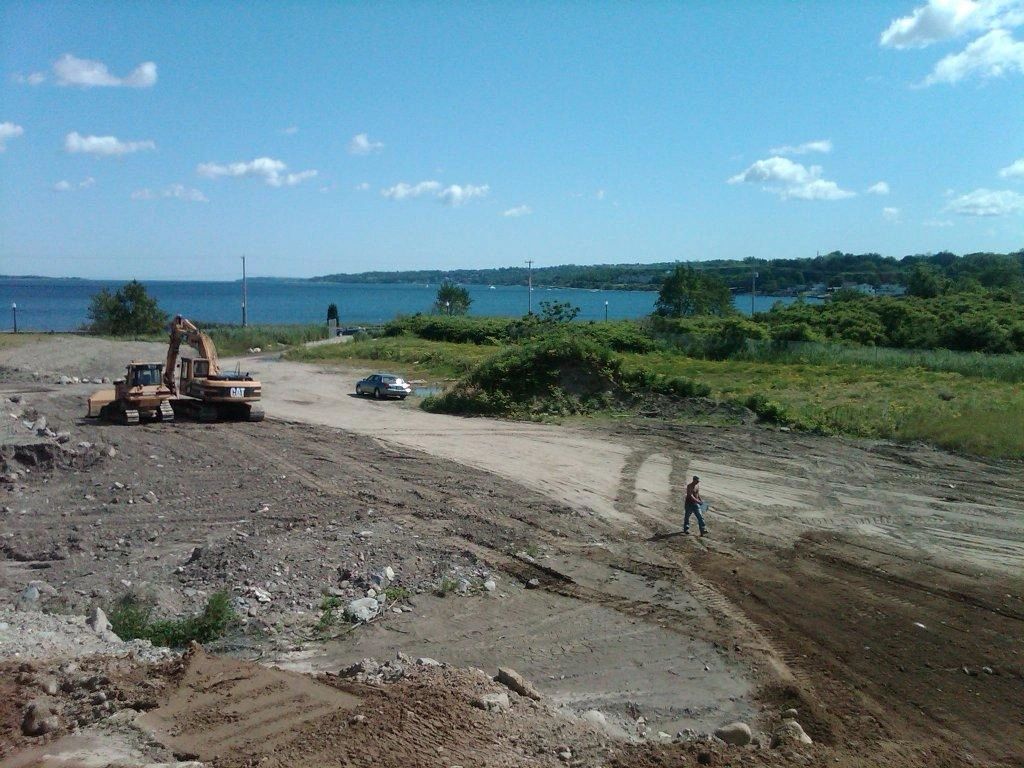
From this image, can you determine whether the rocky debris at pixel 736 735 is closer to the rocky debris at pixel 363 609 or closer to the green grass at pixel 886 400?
the rocky debris at pixel 363 609

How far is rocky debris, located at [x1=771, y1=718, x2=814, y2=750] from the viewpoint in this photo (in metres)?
9.63

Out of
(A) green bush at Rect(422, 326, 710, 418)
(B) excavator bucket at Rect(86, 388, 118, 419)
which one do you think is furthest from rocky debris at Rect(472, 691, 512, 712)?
(A) green bush at Rect(422, 326, 710, 418)

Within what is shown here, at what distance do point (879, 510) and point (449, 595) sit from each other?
11644 millimetres

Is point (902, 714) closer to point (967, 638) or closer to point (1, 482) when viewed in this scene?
point (967, 638)

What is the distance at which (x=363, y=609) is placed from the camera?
1359 cm

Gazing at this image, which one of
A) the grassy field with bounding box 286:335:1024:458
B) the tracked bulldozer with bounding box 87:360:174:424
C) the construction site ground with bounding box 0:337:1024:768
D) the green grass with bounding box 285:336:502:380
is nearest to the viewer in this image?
the construction site ground with bounding box 0:337:1024:768

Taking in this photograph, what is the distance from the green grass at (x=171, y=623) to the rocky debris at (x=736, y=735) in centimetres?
714

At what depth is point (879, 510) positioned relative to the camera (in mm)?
21000

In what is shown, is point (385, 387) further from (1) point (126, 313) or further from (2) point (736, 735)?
(1) point (126, 313)

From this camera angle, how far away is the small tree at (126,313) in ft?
244

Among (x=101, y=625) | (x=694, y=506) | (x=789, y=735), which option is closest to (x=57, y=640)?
(x=101, y=625)

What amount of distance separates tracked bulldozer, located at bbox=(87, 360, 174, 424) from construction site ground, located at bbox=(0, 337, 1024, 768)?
1.85 meters

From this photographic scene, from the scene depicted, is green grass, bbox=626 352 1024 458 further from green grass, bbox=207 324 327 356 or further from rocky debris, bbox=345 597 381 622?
green grass, bbox=207 324 327 356

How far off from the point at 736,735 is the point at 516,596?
5.81 m
